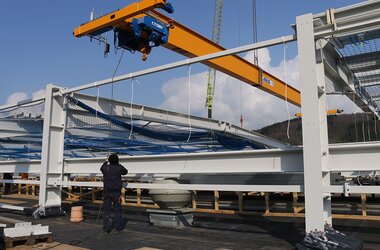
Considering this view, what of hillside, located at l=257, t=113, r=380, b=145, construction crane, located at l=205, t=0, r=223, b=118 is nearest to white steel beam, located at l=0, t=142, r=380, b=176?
hillside, located at l=257, t=113, r=380, b=145

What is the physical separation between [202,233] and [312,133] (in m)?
3.00

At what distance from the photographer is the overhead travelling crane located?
6328 millimetres

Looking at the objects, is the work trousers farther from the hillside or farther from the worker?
the hillside

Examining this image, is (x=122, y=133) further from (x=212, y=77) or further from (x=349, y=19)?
(x=212, y=77)

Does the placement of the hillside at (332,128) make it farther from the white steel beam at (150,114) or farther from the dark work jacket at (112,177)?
the dark work jacket at (112,177)

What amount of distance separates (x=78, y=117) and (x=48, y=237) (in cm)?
453

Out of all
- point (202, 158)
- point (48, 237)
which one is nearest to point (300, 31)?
point (202, 158)

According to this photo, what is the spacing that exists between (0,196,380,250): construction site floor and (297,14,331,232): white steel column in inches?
32.8

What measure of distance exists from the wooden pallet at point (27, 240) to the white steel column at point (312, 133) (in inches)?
164

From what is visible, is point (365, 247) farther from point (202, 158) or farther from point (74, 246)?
point (74, 246)

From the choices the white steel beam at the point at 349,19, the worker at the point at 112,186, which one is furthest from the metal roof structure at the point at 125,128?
the white steel beam at the point at 349,19

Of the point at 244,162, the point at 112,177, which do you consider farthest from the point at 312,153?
the point at 112,177

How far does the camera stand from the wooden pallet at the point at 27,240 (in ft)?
17.2

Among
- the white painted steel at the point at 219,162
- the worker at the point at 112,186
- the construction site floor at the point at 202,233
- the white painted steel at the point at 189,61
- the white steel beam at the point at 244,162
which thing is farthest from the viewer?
the worker at the point at 112,186
